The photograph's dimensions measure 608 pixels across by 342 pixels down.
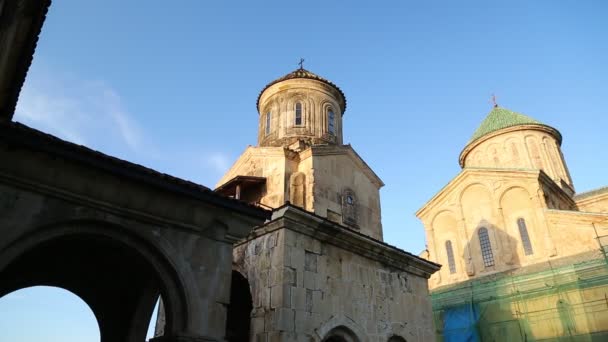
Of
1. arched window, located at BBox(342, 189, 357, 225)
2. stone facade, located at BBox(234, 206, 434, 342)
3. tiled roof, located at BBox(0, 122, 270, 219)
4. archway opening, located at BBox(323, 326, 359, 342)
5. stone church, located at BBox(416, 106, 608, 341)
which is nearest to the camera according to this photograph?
tiled roof, located at BBox(0, 122, 270, 219)

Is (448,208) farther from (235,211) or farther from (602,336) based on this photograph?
(235,211)

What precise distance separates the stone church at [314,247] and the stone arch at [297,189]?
0.08 feet

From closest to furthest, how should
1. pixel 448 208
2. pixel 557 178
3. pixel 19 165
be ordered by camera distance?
pixel 19 165
pixel 448 208
pixel 557 178

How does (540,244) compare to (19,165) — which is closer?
(19,165)

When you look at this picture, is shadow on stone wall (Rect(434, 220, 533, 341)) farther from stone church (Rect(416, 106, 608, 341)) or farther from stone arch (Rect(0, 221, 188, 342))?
stone arch (Rect(0, 221, 188, 342))

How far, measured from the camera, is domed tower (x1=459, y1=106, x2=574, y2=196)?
2628 centimetres

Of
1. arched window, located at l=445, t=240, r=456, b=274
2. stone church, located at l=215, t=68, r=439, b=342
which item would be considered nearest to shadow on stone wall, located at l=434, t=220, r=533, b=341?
arched window, located at l=445, t=240, r=456, b=274

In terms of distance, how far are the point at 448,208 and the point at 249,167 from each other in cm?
1559

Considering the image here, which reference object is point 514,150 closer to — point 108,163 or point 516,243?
point 516,243

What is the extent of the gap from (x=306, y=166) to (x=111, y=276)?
18.4 feet

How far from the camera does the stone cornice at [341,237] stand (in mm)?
8117

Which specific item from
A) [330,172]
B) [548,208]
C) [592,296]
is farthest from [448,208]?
[330,172]

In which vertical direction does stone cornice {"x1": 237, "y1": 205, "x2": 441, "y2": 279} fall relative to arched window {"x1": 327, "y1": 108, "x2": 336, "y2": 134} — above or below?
below

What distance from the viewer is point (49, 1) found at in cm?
550
